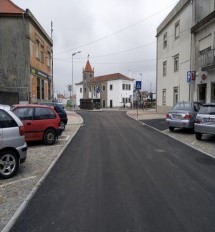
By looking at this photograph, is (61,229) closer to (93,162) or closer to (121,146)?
(93,162)

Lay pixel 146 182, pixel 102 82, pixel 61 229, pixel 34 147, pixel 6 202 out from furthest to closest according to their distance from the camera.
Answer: pixel 102 82 → pixel 34 147 → pixel 146 182 → pixel 6 202 → pixel 61 229

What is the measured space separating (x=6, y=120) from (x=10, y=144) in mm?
582

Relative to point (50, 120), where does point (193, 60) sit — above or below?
above

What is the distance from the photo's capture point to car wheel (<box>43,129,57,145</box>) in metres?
12.5

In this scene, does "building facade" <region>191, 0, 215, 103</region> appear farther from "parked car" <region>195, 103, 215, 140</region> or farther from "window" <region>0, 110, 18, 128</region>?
"window" <region>0, 110, 18, 128</region>

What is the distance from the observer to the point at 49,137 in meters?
12.6

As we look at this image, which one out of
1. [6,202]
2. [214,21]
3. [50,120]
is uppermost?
[214,21]

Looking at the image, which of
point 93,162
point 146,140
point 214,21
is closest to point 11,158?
point 93,162

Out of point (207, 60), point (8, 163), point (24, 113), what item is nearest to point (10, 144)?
point (8, 163)

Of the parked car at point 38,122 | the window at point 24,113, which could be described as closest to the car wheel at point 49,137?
the parked car at point 38,122

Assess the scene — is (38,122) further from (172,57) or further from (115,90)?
(115,90)

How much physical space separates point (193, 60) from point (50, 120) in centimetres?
1542

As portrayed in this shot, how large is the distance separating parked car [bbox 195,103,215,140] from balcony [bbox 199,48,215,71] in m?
7.60

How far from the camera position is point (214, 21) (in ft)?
68.1
